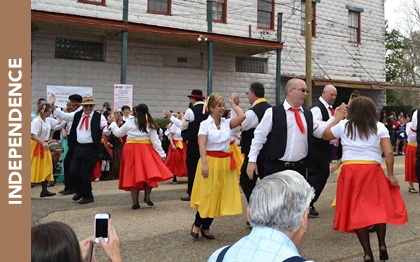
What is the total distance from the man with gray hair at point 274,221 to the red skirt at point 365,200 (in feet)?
9.34

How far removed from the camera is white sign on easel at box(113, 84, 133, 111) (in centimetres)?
1303

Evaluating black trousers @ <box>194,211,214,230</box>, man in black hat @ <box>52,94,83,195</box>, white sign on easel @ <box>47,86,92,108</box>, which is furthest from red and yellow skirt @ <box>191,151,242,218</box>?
white sign on easel @ <box>47,86,92,108</box>

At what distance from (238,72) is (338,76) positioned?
596 cm

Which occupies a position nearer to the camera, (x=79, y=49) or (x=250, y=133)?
(x=250, y=133)

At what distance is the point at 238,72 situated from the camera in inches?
750

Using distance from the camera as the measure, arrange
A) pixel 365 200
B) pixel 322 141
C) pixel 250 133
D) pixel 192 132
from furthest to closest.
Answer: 1. pixel 192 132
2. pixel 322 141
3. pixel 250 133
4. pixel 365 200

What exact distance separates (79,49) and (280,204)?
14526 millimetres

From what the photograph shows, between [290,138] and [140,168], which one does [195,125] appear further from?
[290,138]

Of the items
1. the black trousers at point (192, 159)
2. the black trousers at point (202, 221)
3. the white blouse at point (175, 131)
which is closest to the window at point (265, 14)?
the white blouse at point (175, 131)

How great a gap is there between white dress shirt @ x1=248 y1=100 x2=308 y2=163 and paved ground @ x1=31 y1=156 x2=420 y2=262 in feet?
3.66

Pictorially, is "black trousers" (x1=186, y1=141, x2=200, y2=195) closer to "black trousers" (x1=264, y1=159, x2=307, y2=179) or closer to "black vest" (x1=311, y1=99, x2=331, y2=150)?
"black vest" (x1=311, y1=99, x2=331, y2=150)

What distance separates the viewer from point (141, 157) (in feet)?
24.2

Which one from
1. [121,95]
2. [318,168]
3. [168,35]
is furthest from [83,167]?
[168,35]

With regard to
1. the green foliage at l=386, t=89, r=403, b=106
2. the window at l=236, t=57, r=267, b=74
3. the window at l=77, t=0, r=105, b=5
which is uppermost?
the window at l=77, t=0, r=105, b=5
